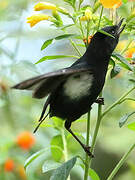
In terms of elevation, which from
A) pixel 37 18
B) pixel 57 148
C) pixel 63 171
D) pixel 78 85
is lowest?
pixel 57 148

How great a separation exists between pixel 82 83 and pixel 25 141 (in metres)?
1.36

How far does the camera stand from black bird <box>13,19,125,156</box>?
1.49 metres

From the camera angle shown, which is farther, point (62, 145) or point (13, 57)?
point (13, 57)

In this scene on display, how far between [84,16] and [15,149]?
5.57ft

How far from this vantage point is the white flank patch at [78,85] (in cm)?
151

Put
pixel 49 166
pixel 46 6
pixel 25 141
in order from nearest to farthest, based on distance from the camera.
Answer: pixel 46 6 → pixel 49 166 → pixel 25 141

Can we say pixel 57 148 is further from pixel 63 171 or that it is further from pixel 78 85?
pixel 78 85

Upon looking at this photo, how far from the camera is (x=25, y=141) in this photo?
2.80 meters

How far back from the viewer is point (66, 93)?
158cm

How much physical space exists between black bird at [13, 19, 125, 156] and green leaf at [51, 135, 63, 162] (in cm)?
20

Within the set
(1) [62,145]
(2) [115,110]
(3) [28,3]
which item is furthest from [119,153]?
(1) [62,145]

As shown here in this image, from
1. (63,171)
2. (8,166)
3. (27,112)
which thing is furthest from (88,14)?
(27,112)

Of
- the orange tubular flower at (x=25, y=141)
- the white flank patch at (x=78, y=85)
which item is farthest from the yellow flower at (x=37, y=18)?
the orange tubular flower at (x=25, y=141)

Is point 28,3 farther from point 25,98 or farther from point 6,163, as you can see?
point 6,163
